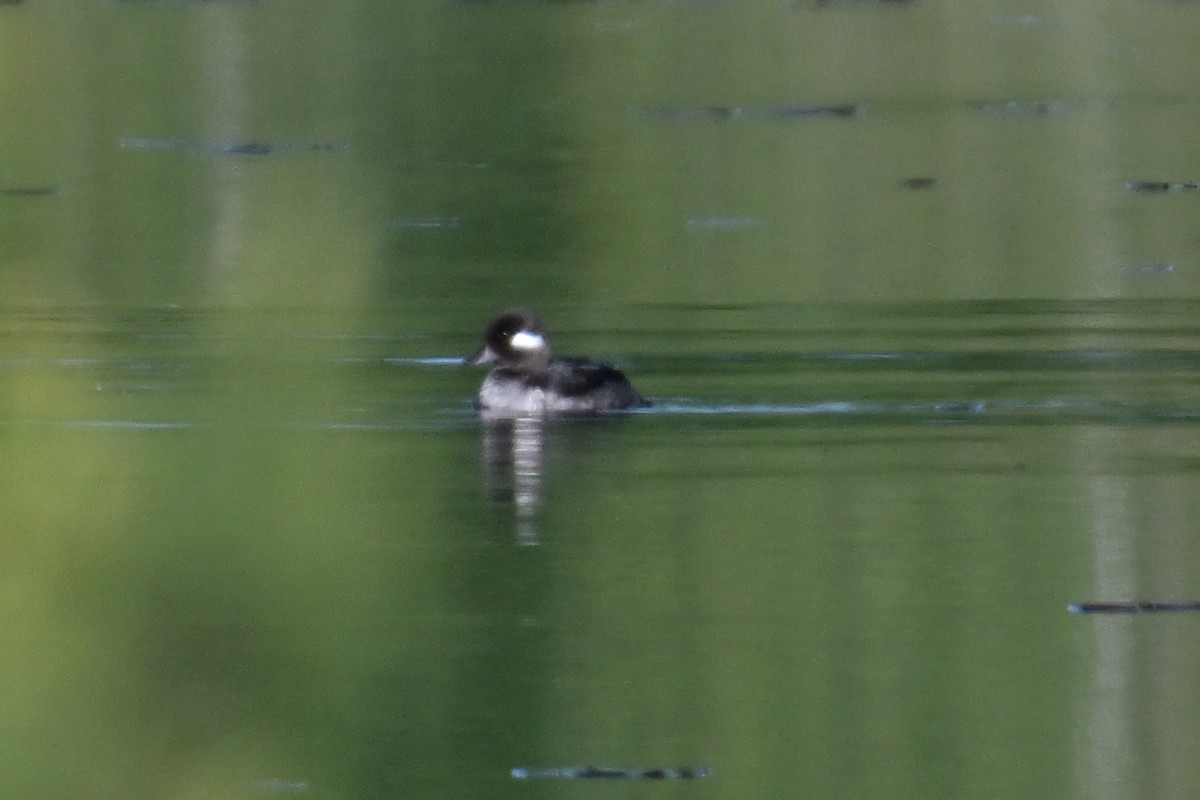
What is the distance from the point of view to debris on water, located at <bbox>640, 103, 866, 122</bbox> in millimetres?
21938

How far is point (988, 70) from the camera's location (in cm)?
2508

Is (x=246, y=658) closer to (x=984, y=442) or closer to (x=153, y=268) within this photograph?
(x=984, y=442)

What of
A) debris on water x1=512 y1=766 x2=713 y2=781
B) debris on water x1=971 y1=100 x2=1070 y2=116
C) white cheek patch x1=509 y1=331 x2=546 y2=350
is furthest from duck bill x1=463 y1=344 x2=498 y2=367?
debris on water x1=971 y1=100 x2=1070 y2=116

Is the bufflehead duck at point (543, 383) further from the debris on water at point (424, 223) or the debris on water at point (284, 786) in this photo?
the debris on water at point (284, 786)

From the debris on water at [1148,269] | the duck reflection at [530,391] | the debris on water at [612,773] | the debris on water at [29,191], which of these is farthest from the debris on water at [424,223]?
the debris on water at [612,773]

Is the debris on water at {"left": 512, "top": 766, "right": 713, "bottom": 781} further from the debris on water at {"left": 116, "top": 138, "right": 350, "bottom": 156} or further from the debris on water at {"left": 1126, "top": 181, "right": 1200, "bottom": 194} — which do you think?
the debris on water at {"left": 116, "top": 138, "right": 350, "bottom": 156}

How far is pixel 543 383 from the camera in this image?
1150 cm

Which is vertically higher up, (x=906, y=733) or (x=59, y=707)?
(x=59, y=707)

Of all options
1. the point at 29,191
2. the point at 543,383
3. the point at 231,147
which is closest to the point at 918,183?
the point at 231,147

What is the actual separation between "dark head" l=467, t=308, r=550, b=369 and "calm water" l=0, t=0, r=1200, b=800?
0.75ft

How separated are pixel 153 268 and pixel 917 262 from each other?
12.8 ft

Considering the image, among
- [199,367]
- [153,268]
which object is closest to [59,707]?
[199,367]

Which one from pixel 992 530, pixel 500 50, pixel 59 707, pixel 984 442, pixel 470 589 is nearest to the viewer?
pixel 59 707

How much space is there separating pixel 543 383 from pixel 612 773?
16.6ft
